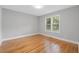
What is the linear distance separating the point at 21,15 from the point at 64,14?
1901 mm

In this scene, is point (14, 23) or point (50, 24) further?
point (50, 24)

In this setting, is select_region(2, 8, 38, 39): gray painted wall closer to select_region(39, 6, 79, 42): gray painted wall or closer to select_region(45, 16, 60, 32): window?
select_region(39, 6, 79, 42): gray painted wall

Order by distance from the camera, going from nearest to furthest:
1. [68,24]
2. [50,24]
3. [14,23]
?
[14,23]
[50,24]
[68,24]

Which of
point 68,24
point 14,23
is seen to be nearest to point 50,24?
point 68,24

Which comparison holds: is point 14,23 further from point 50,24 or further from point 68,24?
point 68,24

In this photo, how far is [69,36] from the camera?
2797mm

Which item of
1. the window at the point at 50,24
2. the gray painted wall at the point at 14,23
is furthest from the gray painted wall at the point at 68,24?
the gray painted wall at the point at 14,23

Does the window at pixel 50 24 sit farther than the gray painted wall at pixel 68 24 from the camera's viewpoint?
Yes

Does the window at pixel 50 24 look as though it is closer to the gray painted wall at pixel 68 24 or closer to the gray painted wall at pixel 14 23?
the gray painted wall at pixel 68 24

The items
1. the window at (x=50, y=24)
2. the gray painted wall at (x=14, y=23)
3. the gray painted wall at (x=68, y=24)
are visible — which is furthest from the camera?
the window at (x=50, y=24)

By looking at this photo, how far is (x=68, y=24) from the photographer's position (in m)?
2.86

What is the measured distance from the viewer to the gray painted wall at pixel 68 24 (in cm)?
255
